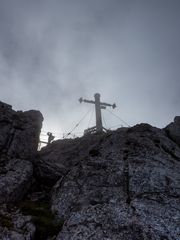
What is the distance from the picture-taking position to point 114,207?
14469 millimetres

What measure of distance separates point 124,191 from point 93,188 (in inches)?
83.9

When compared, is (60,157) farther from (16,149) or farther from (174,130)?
(174,130)

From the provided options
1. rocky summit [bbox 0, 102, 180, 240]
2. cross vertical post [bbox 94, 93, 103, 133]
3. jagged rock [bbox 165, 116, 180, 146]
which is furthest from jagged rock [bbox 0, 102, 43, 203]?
cross vertical post [bbox 94, 93, 103, 133]

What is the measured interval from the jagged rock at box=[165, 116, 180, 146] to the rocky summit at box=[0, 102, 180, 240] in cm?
15

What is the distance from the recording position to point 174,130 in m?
27.0

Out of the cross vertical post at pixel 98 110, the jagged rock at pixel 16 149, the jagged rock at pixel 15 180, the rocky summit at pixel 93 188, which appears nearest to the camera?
the rocky summit at pixel 93 188

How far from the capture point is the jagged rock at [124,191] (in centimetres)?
1276

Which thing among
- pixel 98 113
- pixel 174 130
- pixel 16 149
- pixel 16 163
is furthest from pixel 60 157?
pixel 98 113

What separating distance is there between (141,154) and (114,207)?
675 centimetres

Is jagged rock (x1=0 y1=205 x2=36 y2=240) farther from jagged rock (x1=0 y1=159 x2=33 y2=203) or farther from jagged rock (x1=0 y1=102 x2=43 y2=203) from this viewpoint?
jagged rock (x1=0 y1=102 x2=43 y2=203)

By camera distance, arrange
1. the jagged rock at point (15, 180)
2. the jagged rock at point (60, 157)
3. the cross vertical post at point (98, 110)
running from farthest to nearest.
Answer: the cross vertical post at point (98, 110) < the jagged rock at point (60, 157) < the jagged rock at point (15, 180)

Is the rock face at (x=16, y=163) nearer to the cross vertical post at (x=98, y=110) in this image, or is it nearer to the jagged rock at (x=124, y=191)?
the jagged rock at (x=124, y=191)

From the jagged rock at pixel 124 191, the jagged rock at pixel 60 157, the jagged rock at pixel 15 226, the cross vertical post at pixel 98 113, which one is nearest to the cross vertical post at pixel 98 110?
the cross vertical post at pixel 98 113

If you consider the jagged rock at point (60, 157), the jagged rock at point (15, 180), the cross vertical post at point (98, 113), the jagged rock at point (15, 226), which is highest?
the cross vertical post at point (98, 113)
